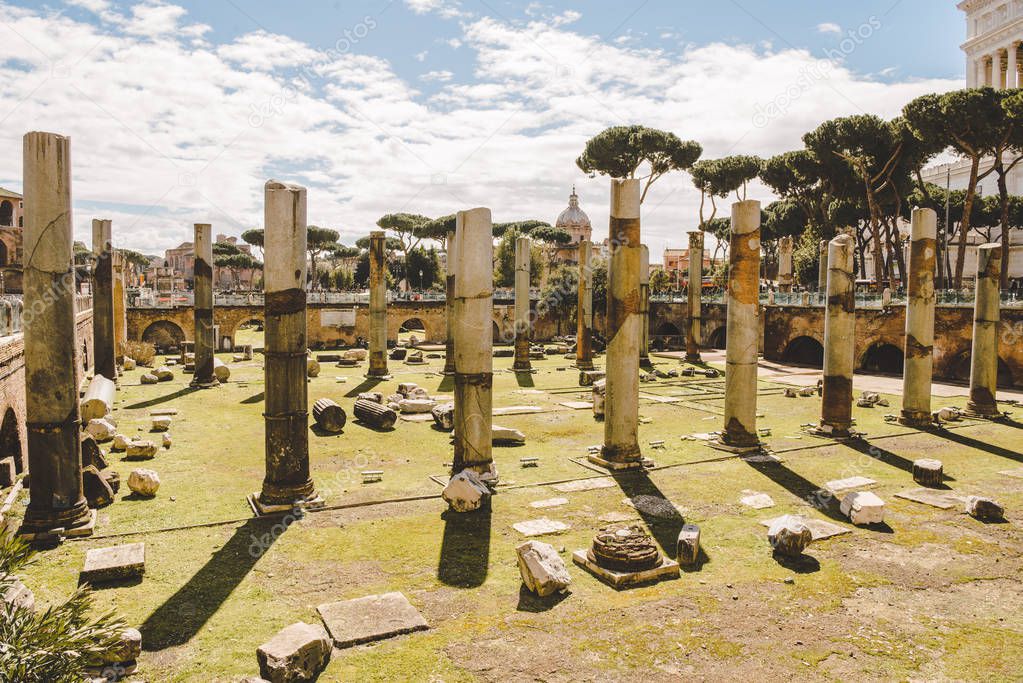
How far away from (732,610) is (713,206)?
40.9m

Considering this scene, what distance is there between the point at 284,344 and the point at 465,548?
381 cm

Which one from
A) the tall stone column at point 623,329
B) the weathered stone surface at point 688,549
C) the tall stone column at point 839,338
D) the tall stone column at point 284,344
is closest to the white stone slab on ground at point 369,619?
the weathered stone surface at point 688,549

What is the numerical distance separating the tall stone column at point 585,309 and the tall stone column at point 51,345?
65.9 feet

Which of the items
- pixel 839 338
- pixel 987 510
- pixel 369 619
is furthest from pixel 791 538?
pixel 839 338

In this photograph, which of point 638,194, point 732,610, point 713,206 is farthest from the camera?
point 713,206

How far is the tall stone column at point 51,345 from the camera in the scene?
27.3ft

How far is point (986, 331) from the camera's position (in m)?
17.2

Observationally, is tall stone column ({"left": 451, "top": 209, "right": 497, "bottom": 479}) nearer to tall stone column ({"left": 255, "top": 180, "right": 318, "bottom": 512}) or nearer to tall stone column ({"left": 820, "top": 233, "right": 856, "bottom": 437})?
tall stone column ({"left": 255, "top": 180, "right": 318, "bottom": 512})

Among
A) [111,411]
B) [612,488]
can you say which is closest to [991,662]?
[612,488]

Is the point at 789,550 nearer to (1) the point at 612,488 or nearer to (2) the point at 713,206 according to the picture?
(1) the point at 612,488

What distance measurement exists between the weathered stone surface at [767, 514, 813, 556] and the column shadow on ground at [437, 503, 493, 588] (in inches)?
134

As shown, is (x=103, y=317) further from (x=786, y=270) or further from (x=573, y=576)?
(x=786, y=270)

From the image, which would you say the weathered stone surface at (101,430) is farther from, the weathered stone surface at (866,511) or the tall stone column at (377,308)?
the weathered stone surface at (866,511)

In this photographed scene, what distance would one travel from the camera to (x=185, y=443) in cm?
1376
